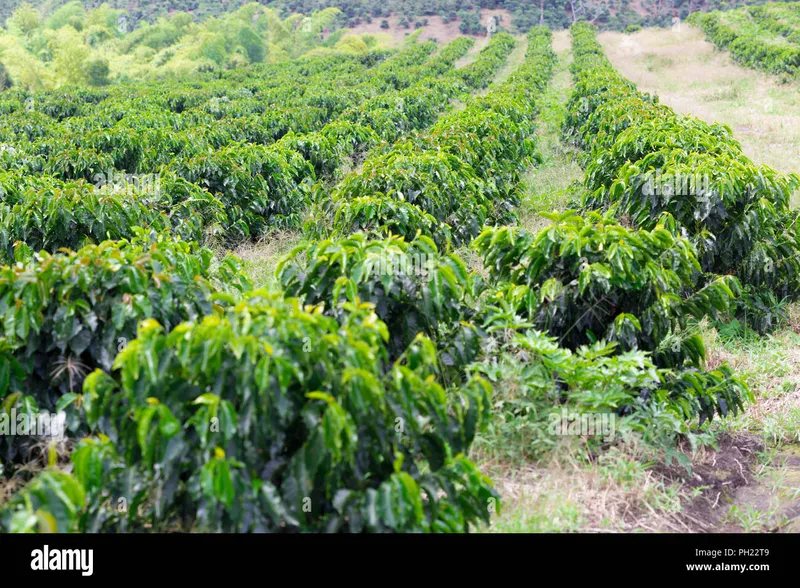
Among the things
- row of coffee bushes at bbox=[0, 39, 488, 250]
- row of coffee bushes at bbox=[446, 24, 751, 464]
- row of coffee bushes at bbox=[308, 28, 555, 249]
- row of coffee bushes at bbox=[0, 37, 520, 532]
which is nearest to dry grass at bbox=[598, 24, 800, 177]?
row of coffee bushes at bbox=[308, 28, 555, 249]

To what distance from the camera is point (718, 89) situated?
74.3 ft

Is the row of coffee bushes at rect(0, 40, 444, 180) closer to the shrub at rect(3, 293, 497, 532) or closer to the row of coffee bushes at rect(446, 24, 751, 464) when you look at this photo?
the row of coffee bushes at rect(446, 24, 751, 464)

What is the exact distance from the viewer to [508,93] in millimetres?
14898

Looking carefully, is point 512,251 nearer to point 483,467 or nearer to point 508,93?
point 483,467

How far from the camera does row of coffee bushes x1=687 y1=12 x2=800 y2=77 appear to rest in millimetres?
23281

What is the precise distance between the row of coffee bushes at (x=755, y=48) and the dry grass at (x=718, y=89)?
410 millimetres

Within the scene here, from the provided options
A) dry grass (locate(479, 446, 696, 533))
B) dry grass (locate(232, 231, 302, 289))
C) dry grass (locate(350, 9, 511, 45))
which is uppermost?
dry grass (locate(350, 9, 511, 45))

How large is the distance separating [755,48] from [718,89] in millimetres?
7063

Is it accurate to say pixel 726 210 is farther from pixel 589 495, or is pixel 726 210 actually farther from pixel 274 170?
pixel 274 170

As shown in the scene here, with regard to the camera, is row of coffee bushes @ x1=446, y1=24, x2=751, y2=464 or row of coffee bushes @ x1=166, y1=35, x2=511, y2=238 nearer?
row of coffee bushes @ x1=446, y1=24, x2=751, y2=464

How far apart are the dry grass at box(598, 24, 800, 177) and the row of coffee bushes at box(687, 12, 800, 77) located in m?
0.41

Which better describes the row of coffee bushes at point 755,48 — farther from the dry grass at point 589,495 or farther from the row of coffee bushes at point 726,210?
the dry grass at point 589,495
